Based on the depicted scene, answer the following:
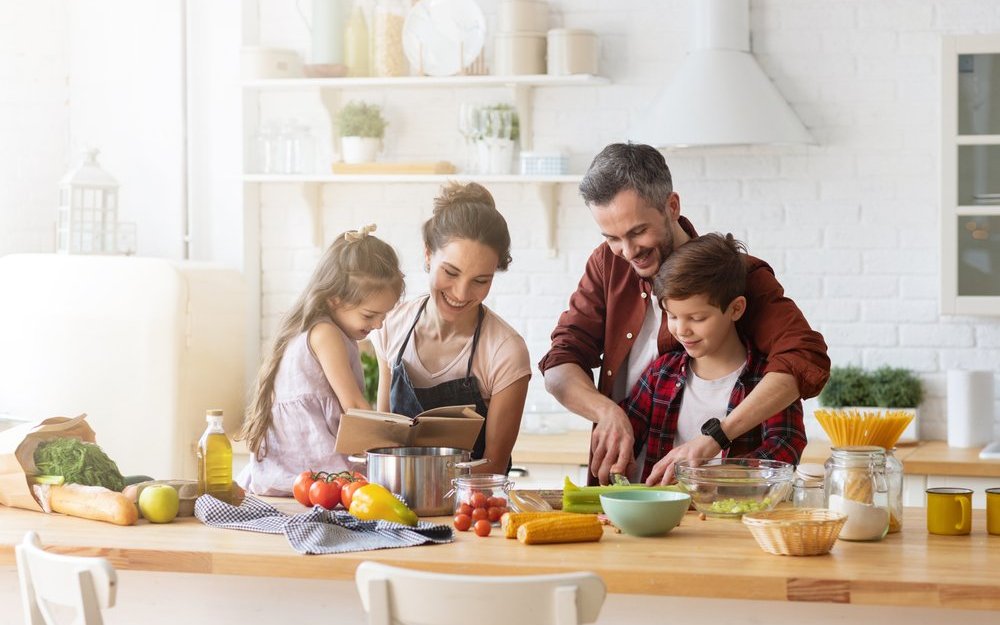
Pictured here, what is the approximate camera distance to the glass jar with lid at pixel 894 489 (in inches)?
89.4

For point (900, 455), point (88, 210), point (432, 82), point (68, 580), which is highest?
point (432, 82)

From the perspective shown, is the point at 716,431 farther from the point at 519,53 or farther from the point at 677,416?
the point at 519,53

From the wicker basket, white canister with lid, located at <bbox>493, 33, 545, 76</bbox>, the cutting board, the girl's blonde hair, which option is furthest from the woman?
white canister with lid, located at <bbox>493, 33, 545, 76</bbox>

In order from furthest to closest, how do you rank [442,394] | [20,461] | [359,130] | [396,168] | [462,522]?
[359,130] → [396,168] → [442,394] → [20,461] → [462,522]

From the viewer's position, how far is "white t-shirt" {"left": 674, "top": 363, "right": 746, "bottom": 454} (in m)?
2.83

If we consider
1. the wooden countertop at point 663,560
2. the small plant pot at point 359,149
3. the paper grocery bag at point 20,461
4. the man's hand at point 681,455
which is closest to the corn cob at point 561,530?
the wooden countertop at point 663,560

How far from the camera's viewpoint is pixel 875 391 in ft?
14.8

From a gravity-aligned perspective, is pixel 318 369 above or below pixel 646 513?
above

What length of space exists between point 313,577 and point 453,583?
0.41 meters

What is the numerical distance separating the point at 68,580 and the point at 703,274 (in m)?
1.47

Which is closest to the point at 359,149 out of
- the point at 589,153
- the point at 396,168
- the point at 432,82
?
the point at 396,168

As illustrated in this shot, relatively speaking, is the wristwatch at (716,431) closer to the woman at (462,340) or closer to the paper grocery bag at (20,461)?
the woman at (462,340)

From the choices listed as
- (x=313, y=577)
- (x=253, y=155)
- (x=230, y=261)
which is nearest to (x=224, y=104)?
(x=253, y=155)

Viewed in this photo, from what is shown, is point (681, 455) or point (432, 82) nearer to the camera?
point (681, 455)
